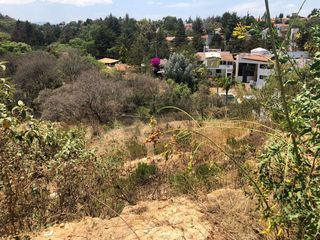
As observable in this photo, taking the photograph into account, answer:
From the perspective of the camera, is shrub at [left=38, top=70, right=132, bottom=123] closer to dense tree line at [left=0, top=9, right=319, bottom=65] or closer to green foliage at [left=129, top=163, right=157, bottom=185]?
green foliage at [left=129, top=163, right=157, bottom=185]

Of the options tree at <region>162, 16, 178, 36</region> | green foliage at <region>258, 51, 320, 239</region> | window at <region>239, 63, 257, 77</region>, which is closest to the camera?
green foliage at <region>258, 51, 320, 239</region>

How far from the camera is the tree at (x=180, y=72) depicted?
24547mm

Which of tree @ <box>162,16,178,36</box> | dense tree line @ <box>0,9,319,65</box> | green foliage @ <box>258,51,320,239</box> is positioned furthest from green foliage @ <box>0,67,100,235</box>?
tree @ <box>162,16,178,36</box>

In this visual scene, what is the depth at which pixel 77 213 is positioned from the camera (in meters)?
2.77

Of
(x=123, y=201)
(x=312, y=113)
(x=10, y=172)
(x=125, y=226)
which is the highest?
(x=312, y=113)

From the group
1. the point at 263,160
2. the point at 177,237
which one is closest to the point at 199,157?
the point at 177,237

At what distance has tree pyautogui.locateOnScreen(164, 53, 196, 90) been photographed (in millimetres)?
24547

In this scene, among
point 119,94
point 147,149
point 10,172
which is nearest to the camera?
point 10,172

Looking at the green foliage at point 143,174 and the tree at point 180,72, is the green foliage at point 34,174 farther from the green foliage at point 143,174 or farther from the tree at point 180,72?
the tree at point 180,72

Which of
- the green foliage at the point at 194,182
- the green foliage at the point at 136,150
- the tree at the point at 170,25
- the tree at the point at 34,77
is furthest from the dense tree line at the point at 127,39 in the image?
the green foliage at the point at 194,182

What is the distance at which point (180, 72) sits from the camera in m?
24.6

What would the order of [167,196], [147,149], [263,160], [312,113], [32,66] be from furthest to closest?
1. [32,66]
2. [147,149]
3. [167,196]
4. [263,160]
5. [312,113]

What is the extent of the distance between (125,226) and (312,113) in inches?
57.1

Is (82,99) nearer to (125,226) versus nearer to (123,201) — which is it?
(123,201)
